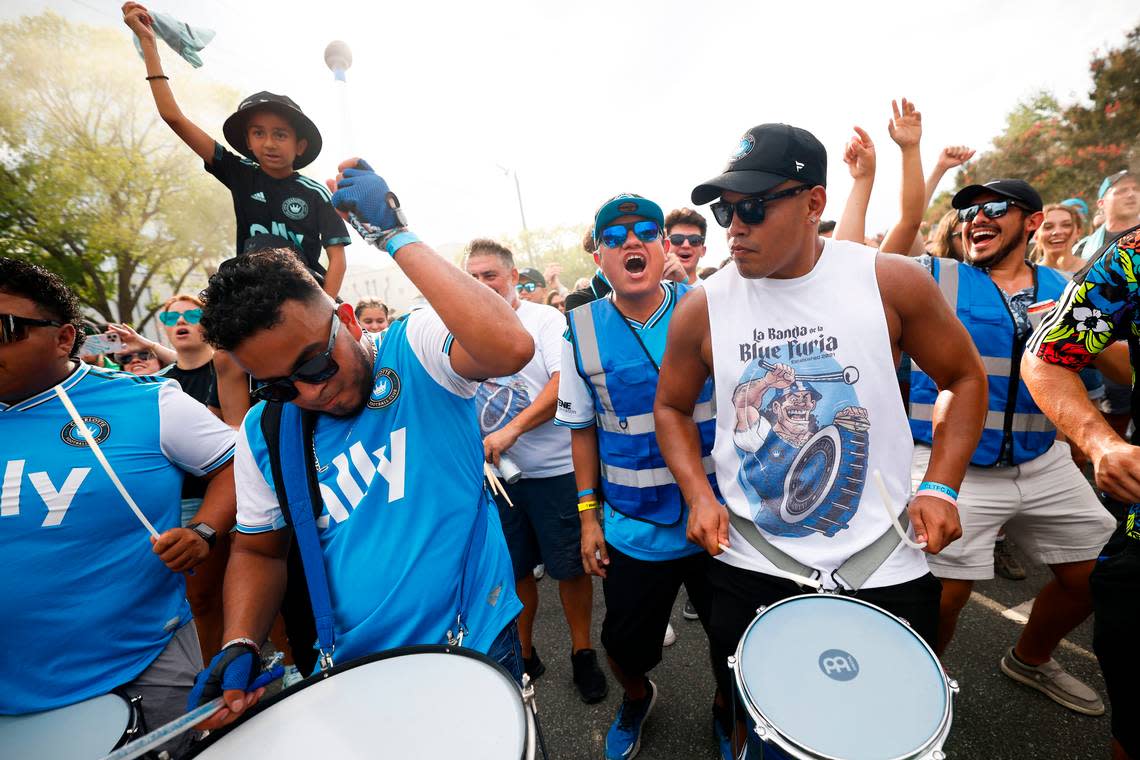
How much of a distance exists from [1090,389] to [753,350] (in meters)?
3.05

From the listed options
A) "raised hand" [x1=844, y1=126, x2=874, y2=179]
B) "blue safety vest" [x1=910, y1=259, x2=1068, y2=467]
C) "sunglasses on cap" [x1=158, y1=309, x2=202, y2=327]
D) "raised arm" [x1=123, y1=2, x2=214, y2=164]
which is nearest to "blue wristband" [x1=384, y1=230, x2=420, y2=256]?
"raised arm" [x1=123, y1=2, x2=214, y2=164]

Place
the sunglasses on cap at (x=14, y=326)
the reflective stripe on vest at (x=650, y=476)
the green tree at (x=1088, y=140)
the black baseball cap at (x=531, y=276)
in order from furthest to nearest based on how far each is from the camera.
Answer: the green tree at (x=1088, y=140) → the black baseball cap at (x=531, y=276) → the reflective stripe on vest at (x=650, y=476) → the sunglasses on cap at (x=14, y=326)

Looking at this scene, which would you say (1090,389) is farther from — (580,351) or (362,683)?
(362,683)

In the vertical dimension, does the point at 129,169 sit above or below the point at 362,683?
above

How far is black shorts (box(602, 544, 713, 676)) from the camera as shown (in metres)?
2.24

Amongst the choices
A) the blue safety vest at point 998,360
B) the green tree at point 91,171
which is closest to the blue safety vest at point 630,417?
the blue safety vest at point 998,360

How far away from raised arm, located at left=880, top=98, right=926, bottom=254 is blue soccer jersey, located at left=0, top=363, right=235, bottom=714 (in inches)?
156

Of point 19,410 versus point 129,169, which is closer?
point 19,410

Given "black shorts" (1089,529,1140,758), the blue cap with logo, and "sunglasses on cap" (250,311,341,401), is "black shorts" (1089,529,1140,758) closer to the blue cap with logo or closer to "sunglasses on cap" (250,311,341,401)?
the blue cap with logo

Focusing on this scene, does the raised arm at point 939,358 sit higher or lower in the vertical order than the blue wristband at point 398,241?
lower

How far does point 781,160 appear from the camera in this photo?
1621 millimetres

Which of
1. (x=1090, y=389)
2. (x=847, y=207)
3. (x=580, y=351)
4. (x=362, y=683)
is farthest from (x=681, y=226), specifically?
(x=362, y=683)

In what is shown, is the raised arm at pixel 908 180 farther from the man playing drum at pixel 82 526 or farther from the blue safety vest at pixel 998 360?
the man playing drum at pixel 82 526

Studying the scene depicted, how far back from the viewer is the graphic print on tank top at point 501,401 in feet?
10.5
